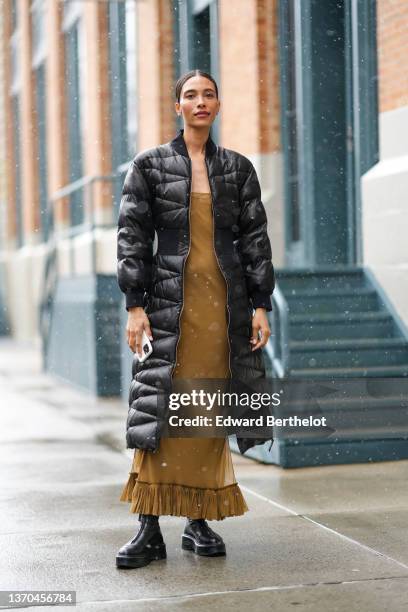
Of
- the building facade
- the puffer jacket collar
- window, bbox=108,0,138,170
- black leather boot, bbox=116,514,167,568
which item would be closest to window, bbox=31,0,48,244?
the building facade

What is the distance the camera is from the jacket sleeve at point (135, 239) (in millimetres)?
5098

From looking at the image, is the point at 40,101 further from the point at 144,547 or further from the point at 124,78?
the point at 144,547

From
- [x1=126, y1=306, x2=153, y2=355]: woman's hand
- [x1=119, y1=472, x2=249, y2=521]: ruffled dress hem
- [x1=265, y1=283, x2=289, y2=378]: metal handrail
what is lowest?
[x1=119, y1=472, x2=249, y2=521]: ruffled dress hem

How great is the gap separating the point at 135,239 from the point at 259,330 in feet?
2.35

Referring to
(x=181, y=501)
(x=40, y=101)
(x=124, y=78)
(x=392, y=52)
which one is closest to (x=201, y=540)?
(x=181, y=501)

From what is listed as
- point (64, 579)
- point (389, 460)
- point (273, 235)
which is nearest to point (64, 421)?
point (273, 235)

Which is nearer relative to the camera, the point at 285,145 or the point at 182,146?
the point at 182,146

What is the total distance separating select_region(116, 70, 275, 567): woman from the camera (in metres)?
5.14

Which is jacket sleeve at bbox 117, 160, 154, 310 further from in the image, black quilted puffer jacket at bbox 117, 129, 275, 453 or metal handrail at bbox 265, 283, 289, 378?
metal handrail at bbox 265, 283, 289, 378

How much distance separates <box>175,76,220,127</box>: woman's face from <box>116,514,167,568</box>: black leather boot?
1.81m

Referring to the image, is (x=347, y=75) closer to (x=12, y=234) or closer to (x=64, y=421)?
(x=64, y=421)

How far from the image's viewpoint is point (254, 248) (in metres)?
5.28

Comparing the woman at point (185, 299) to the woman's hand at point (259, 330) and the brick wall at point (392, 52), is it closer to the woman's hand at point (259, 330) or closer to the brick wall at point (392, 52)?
the woman's hand at point (259, 330)

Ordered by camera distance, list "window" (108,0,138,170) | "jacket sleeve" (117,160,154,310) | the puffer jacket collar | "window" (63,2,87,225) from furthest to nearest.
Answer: "window" (63,2,87,225) → "window" (108,0,138,170) → the puffer jacket collar → "jacket sleeve" (117,160,154,310)
